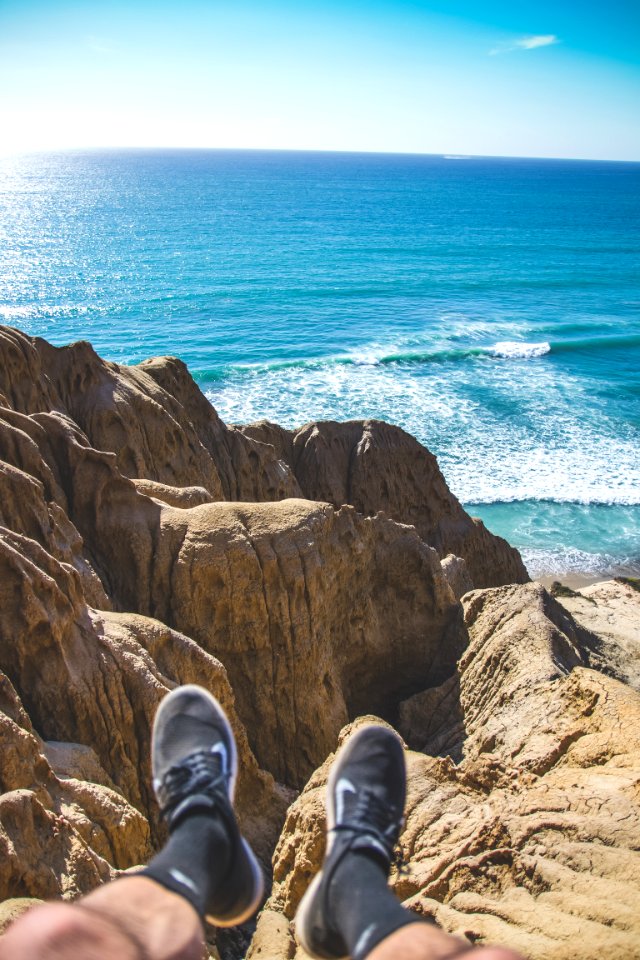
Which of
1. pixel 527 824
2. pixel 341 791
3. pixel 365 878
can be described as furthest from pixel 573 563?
pixel 365 878

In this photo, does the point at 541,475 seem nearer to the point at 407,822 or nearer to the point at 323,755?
the point at 323,755

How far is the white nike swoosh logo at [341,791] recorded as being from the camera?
457cm

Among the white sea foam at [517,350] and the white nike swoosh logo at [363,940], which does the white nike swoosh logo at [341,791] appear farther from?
the white sea foam at [517,350]

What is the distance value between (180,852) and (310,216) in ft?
346

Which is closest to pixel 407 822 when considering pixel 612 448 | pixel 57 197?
pixel 612 448

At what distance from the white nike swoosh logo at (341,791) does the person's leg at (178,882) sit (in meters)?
0.58

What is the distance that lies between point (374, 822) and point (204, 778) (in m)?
1.00

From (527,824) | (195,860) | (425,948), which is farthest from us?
(527,824)

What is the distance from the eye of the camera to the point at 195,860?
12.5 feet

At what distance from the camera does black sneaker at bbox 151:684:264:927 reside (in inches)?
156

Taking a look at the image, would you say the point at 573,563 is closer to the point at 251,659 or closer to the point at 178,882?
the point at 251,659

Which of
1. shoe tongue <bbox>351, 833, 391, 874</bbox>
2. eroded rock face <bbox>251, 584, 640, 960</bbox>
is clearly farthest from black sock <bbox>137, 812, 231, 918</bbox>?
eroded rock face <bbox>251, 584, 640, 960</bbox>

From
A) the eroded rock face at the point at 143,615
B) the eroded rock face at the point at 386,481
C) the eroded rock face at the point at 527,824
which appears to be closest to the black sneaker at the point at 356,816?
the eroded rock face at the point at 527,824

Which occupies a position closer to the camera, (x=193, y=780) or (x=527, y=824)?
(x=193, y=780)
